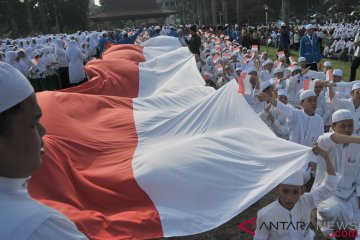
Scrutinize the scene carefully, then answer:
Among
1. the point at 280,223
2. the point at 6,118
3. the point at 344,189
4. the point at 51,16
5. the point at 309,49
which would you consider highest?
the point at 51,16

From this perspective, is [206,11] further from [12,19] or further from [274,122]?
[274,122]

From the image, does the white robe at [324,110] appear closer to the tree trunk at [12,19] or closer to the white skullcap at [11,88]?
the white skullcap at [11,88]

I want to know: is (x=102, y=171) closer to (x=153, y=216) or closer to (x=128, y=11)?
(x=153, y=216)

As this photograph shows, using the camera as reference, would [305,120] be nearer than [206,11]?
Yes

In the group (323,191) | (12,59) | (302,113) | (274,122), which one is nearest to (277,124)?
(274,122)

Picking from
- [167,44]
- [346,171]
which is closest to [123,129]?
[346,171]

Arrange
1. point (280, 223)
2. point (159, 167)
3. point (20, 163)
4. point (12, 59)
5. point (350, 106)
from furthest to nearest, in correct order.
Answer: point (12, 59) → point (350, 106) → point (159, 167) → point (280, 223) → point (20, 163)

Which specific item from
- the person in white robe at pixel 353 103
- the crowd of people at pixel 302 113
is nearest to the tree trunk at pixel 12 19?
the crowd of people at pixel 302 113

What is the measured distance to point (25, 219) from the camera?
1.07 metres

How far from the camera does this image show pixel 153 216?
362cm

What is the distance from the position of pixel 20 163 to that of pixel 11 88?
0.74 feet

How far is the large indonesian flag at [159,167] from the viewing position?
3.62 meters

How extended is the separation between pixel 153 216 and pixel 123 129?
5.80 ft

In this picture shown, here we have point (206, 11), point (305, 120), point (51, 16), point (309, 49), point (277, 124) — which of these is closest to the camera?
point (305, 120)
